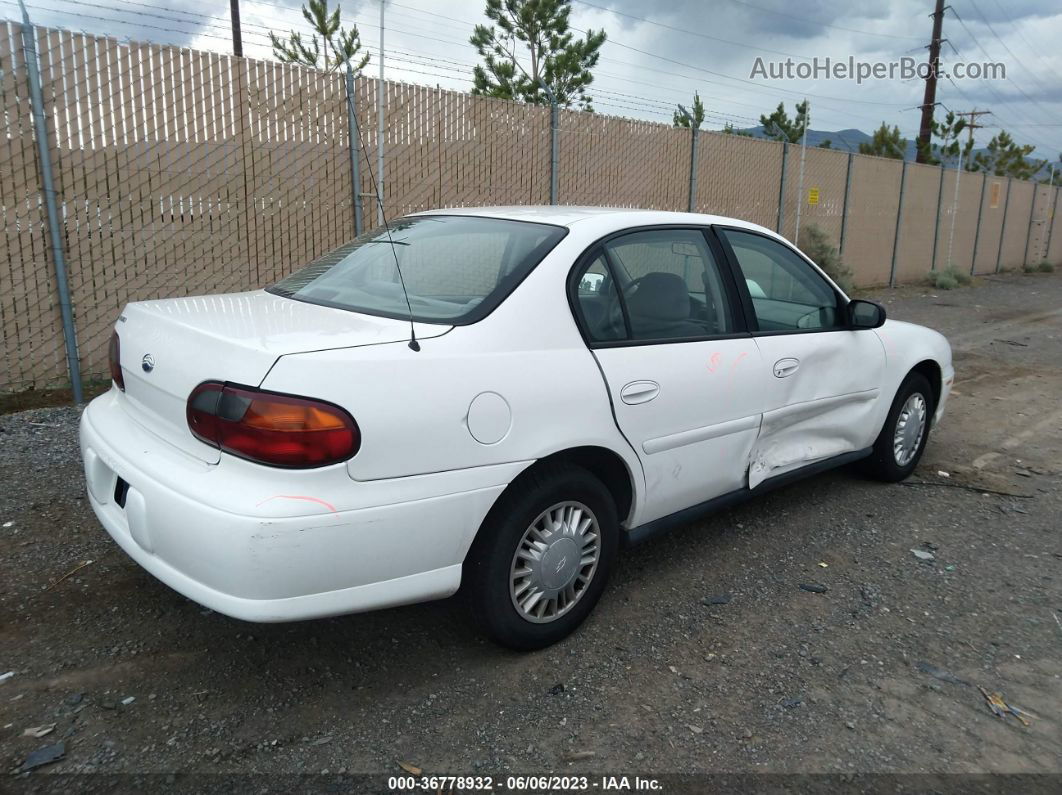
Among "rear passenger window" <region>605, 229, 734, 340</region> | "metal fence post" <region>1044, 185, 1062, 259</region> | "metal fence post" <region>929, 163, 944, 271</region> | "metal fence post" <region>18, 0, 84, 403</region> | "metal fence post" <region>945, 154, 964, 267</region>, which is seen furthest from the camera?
"metal fence post" <region>1044, 185, 1062, 259</region>

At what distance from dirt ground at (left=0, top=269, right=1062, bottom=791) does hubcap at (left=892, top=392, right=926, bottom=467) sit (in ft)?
1.89

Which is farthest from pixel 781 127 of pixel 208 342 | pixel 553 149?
pixel 208 342

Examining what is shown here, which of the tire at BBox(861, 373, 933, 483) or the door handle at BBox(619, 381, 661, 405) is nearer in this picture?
the door handle at BBox(619, 381, 661, 405)

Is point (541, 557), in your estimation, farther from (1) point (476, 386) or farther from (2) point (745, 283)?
(2) point (745, 283)

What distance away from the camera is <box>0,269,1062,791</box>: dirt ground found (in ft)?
8.14

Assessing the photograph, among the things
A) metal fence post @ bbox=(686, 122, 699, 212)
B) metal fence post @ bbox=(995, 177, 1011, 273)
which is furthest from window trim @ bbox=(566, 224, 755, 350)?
metal fence post @ bbox=(995, 177, 1011, 273)

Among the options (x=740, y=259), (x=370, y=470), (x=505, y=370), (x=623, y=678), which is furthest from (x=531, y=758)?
(x=740, y=259)

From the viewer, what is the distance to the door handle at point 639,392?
3.03 m

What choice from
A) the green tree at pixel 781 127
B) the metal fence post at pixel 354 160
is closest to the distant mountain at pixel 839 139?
the green tree at pixel 781 127

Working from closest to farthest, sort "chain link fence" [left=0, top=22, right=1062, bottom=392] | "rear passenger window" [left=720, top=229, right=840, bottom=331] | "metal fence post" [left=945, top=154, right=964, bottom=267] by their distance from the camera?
"rear passenger window" [left=720, top=229, right=840, bottom=331] → "chain link fence" [left=0, top=22, right=1062, bottom=392] → "metal fence post" [left=945, top=154, right=964, bottom=267]

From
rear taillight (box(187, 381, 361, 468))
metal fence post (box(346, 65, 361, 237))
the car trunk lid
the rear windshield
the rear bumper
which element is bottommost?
the rear bumper

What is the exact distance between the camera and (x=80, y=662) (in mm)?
2863

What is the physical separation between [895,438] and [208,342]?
384 cm

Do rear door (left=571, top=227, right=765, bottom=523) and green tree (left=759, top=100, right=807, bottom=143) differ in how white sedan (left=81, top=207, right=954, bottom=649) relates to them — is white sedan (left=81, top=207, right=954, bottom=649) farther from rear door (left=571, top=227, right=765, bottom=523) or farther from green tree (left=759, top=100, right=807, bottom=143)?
green tree (left=759, top=100, right=807, bottom=143)
